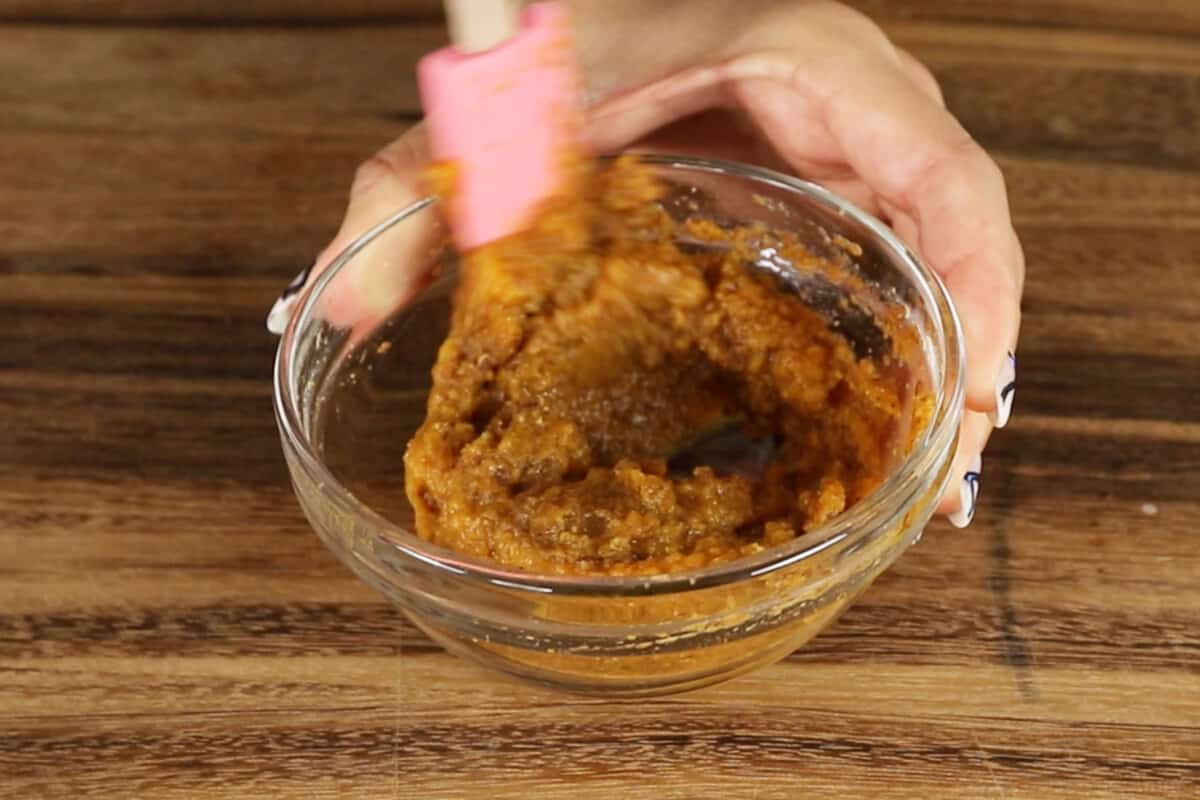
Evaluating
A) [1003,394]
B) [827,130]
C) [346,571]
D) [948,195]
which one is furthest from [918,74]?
[346,571]

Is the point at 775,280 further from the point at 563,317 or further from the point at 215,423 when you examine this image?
the point at 215,423

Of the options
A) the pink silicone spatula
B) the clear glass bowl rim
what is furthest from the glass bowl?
the pink silicone spatula

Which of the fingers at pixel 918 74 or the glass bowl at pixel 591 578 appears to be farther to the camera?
the fingers at pixel 918 74

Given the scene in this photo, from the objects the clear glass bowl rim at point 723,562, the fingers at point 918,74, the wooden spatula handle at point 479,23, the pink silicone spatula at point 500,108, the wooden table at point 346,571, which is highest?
the wooden spatula handle at point 479,23

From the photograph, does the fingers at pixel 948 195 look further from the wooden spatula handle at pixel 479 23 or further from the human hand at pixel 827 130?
the wooden spatula handle at pixel 479 23

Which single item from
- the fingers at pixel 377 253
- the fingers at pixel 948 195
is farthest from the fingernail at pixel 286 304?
the fingers at pixel 948 195

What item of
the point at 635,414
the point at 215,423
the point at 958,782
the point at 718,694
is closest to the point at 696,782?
the point at 718,694

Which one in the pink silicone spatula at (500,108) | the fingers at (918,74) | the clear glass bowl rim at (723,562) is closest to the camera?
the clear glass bowl rim at (723,562)

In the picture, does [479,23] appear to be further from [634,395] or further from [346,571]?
[346,571]
